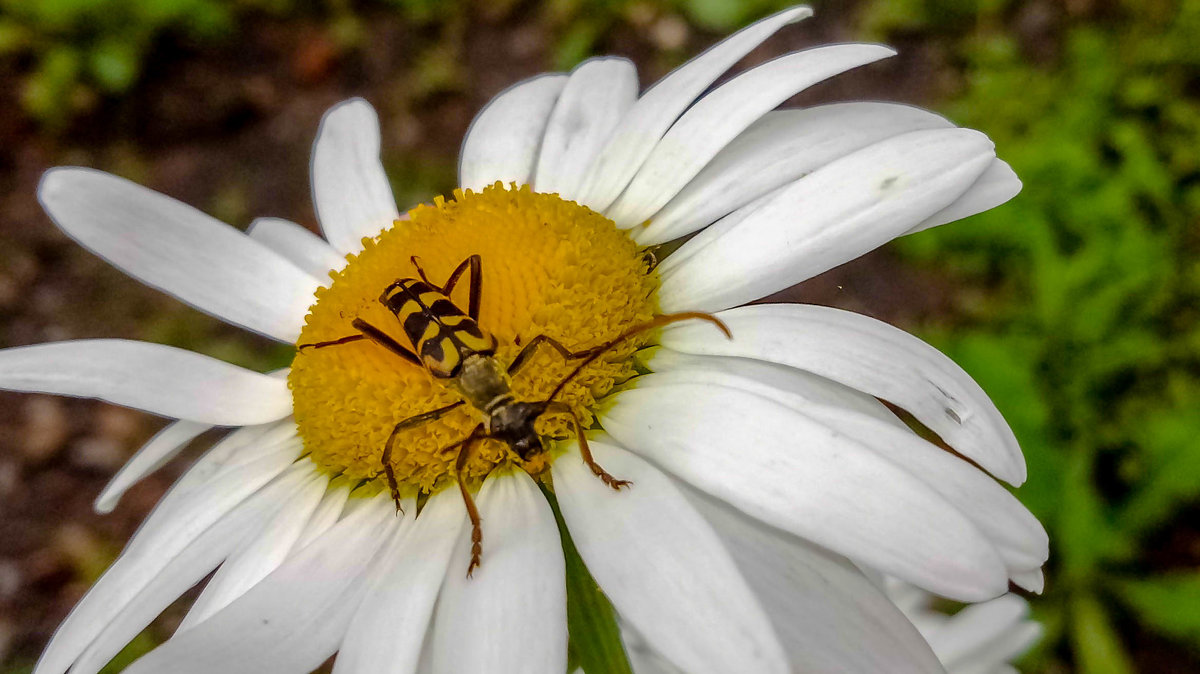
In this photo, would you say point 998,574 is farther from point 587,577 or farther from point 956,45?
point 956,45

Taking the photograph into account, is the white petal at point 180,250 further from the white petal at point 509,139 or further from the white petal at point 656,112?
the white petal at point 656,112

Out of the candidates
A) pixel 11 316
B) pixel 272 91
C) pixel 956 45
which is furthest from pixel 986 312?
pixel 11 316

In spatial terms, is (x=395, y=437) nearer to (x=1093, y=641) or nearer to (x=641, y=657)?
(x=641, y=657)

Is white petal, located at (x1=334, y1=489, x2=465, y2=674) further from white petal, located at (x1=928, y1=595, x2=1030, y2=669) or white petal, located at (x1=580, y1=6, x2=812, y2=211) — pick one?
white petal, located at (x1=928, y1=595, x2=1030, y2=669)

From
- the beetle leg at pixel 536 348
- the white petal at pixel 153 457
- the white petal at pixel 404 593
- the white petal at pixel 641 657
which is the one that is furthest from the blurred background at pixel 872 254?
the white petal at pixel 153 457

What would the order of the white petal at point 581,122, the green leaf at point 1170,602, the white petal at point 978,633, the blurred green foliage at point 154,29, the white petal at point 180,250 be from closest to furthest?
the white petal at point 180,250 < the white petal at point 581,122 < the white petal at point 978,633 < the green leaf at point 1170,602 < the blurred green foliage at point 154,29

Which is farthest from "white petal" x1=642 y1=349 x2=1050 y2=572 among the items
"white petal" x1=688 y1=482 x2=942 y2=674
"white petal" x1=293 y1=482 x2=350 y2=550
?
"white petal" x1=293 y1=482 x2=350 y2=550

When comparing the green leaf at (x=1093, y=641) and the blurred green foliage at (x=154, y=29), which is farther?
the blurred green foliage at (x=154, y=29)

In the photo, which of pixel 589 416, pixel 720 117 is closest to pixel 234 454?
pixel 589 416
